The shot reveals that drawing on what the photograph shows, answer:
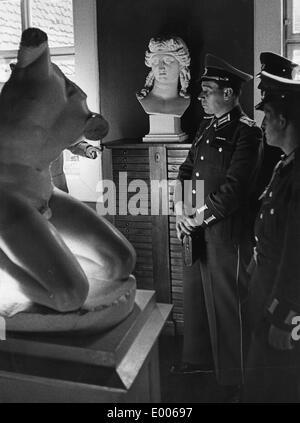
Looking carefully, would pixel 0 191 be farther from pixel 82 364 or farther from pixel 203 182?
pixel 203 182

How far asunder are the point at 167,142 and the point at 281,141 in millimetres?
1135

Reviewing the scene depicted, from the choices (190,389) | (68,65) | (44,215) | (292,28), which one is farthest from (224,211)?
(68,65)

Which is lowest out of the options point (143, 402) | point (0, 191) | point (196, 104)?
point (143, 402)

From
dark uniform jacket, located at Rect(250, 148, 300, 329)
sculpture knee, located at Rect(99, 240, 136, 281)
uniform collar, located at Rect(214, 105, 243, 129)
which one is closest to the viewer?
sculpture knee, located at Rect(99, 240, 136, 281)

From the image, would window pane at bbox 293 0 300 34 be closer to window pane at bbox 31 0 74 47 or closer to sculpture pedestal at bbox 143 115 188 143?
sculpture pedestal at bbox 143 115 188 143

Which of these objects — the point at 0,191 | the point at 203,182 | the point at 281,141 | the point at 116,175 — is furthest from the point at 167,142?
the point at 0,191

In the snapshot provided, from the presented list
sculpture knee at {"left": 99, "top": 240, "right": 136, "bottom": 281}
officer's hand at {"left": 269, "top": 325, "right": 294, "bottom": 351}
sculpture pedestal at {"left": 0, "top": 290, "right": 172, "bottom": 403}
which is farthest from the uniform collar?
sculpture pedestal at {"left": 0, "top": 290, "right": 172, "bottom": 403}

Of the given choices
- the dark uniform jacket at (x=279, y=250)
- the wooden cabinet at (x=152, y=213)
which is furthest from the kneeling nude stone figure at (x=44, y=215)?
the wooden cabinet at (x=152, y=213)

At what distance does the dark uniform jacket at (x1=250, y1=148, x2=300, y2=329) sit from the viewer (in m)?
2.08

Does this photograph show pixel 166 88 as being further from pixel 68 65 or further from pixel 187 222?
pixel 187 222

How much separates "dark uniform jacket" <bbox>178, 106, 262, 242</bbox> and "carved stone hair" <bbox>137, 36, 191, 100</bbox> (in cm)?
66

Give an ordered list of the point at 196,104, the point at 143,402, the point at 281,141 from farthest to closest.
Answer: the point at 196,104
the point at 281,141
the point at 143,402

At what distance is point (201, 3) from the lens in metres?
3.52

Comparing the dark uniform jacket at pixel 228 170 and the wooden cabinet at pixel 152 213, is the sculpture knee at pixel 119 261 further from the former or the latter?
the wooden cabinet at pixel 152 213
